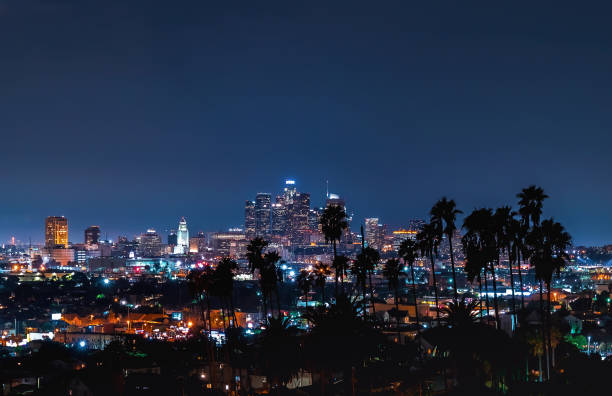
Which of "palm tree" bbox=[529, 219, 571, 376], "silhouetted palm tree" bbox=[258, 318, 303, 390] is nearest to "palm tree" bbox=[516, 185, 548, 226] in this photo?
"palm tree" bbox=[529, 219, 571, 376]

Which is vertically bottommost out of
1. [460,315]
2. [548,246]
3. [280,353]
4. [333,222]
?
[280,353]

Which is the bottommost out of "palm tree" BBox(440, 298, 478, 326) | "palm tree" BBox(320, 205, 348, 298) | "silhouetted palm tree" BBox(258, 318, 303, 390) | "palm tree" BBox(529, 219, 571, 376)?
"silhouetted palm tree" BBox(258, 318, 303, 390)

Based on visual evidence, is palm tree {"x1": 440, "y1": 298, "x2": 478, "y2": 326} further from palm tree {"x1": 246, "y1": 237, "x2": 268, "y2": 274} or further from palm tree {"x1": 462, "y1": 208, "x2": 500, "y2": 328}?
palm tree {"x1": 246, "y1": 237, "x2": 268, "y2": 274}

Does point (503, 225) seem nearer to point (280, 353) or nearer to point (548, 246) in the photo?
point (548, 246)

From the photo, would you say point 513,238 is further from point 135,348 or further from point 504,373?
point 135,348

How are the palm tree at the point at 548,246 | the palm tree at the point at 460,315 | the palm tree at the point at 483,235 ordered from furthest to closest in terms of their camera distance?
the palm tree at the point at 483,235, the palm tree at the point at 548,246, the palm tree at the point at 460,315

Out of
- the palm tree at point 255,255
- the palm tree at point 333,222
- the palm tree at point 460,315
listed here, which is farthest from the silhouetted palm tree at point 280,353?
the palm tree at point 333,222

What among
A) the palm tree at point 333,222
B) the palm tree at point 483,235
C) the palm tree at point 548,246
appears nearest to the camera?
the palm tree at point 548,246

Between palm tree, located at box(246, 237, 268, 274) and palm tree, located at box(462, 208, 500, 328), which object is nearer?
palm tree, located at box(462, 208, 500, 328)

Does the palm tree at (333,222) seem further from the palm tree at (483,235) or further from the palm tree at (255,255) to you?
→ the palm tree at (483,235)

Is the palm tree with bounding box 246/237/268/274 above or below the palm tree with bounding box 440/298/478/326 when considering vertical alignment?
above

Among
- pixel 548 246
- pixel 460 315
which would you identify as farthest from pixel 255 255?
pixel 548 246

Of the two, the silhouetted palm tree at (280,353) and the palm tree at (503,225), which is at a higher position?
the palm tree at (503,225)

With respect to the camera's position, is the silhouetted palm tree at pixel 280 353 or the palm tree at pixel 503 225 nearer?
the silhouetted palm tree at pixel 280 353
